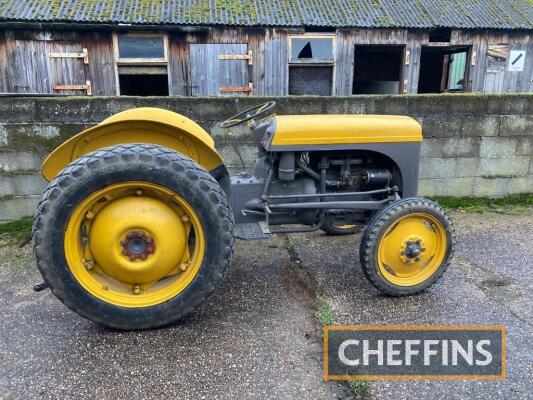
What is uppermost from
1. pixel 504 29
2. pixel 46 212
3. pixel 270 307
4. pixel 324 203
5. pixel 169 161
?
pixel 504 29

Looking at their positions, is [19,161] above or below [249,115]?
below

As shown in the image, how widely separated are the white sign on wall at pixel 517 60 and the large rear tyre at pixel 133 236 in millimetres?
13425

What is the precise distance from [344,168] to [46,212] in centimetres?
197

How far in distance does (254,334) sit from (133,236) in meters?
0.90

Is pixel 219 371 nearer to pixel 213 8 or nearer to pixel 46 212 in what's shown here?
pixel 46 212

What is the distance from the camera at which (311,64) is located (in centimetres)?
1175

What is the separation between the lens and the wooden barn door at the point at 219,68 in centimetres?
1123

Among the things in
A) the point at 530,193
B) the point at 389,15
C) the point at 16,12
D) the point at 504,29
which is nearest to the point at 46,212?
the point at 530,193

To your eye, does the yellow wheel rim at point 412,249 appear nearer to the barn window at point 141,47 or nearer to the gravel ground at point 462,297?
the gravel ground at point 462,297

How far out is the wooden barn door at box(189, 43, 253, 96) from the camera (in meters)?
11.2

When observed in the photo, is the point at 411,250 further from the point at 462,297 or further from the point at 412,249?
the point at 462,297

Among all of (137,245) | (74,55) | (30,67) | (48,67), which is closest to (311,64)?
(74,55)

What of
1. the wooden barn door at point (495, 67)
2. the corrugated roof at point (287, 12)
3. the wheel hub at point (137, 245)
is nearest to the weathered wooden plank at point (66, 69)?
the corrugated roof at point (287, 12)

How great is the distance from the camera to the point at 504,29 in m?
12.1
